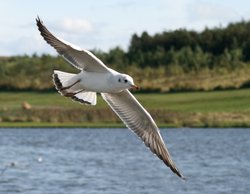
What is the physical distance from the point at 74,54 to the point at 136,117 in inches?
71.1

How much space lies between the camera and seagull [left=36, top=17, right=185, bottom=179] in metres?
13.8

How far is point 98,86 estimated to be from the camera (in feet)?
45.8

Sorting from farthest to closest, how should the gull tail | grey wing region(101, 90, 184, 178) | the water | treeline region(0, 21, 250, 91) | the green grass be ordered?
treeline region(0, 21, 250, 91) < the green grass < the water < grey wing region(101, 90, 184, 178) < the gull tail

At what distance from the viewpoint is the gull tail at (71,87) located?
1421 cm

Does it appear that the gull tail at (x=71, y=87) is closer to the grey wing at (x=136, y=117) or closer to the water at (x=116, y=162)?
the grey wing at (x=136, y=117)

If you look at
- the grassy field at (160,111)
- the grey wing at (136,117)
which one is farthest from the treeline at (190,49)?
the grey wing at (136,117)

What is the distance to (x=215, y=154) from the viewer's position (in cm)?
3638

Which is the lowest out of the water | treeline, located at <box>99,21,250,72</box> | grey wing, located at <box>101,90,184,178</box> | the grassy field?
the water

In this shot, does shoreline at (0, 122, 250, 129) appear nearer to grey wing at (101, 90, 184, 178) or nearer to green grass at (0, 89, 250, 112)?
green grass at (0, 89, 250, 112)

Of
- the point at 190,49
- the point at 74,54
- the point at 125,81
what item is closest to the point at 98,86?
the point at 125,81

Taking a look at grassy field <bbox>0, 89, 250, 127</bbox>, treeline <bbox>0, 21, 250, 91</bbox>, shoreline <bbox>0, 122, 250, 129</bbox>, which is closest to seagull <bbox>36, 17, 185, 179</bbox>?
grassy field <bbox>0, 89, 250, 127</bbox>

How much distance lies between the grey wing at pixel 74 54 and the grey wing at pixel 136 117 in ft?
3.51

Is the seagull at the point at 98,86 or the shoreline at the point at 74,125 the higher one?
the seagull at the point at 98,86

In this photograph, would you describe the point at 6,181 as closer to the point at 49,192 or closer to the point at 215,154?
the point at 49,192
